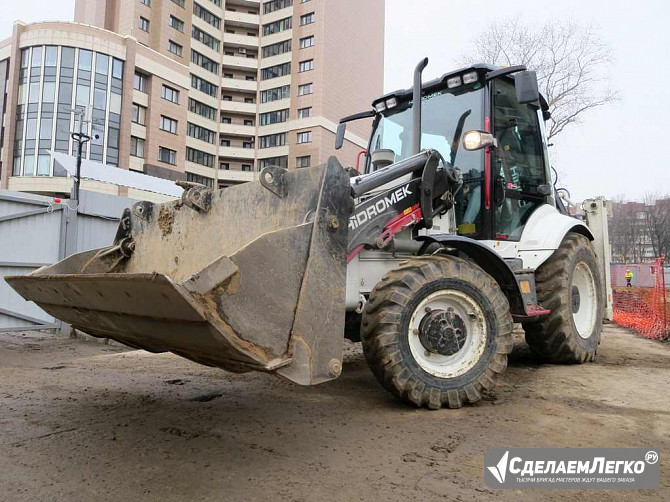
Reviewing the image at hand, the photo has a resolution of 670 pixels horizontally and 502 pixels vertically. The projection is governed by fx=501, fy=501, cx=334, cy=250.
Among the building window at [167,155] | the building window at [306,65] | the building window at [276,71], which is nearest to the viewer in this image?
the building window at [167,155]

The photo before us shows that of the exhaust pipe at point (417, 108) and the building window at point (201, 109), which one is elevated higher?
the building window at point (201, 109)

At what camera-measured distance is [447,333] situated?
3.83m

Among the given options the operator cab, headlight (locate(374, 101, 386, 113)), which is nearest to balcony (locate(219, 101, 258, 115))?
headlight (locate(374, 101, 386, 113))

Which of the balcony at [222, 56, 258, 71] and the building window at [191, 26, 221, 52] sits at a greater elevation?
the building window at [191, 26, 221, 52]

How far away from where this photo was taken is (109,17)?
158 feet

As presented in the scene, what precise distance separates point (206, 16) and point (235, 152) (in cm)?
1411

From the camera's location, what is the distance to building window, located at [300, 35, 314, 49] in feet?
162

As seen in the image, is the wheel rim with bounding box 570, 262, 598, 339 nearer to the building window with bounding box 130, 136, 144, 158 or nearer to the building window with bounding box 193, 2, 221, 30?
the building window with bounding box 130, 136, 144, 158

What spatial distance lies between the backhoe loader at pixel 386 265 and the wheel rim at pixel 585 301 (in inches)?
0.8

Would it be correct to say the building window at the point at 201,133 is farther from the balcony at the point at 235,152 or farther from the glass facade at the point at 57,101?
the glass facade at the point at 57,101

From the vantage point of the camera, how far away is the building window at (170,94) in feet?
142

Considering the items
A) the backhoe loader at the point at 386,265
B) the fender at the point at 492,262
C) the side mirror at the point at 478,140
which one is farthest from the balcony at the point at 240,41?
the fender at the point at 492,262

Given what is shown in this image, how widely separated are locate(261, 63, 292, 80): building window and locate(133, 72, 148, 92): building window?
563 inches

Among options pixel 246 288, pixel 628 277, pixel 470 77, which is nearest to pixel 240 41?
pixel 628 277
